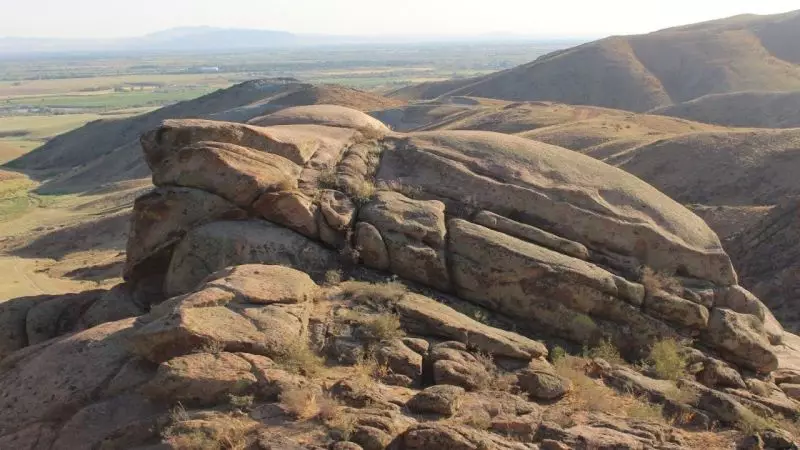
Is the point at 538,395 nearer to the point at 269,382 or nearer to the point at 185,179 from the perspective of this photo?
the point at 269,382

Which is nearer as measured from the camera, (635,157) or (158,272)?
(158,272)

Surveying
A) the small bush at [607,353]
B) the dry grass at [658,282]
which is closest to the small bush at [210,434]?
the small bush at [607,353]

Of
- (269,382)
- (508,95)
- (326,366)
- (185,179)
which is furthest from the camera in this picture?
(508,95)

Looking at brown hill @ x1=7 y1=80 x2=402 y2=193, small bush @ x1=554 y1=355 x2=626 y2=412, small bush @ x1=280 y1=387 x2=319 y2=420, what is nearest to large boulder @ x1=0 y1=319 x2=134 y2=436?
small bush @ x1=280 y1=387 x2=319 y2=420

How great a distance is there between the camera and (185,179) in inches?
543

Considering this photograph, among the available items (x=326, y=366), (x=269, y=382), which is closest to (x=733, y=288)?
(x=326, y=366)

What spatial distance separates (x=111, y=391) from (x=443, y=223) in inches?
271

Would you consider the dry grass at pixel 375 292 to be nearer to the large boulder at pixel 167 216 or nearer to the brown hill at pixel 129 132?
the large boulder at pixel 167 216

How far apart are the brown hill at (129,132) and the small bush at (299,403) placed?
55.1 meters

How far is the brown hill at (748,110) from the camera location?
63.4 m

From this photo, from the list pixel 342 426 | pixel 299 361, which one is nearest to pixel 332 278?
pixel 299 361

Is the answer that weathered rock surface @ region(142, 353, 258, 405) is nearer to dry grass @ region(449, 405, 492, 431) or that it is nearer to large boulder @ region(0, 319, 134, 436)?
large boulder @ region(0, 319, 134, 436)

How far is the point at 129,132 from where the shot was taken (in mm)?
82875

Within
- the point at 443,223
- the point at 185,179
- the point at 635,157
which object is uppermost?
the point at 185,179
